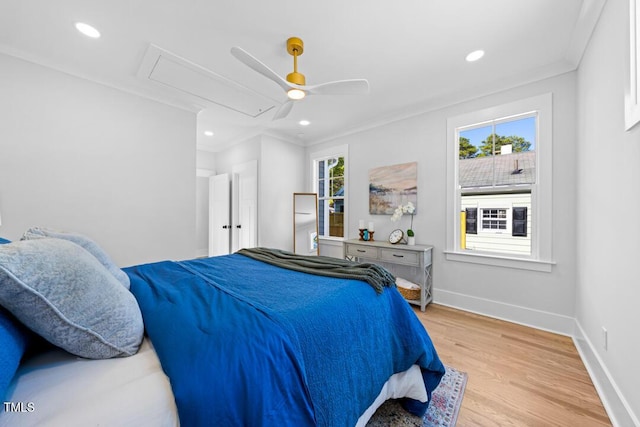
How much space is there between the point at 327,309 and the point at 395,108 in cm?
312

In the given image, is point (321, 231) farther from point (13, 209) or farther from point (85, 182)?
point (13, 209)

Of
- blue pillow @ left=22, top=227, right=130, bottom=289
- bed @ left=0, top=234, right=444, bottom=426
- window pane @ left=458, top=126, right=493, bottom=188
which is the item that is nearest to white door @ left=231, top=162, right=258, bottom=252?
bed @ left=0, top=234, right=444, bottom=426

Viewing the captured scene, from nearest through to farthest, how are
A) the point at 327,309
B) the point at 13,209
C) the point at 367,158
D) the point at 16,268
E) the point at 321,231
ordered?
the point at 16,268
the point at 327,309
the point at 13,209
the point at 367,158
the point at 321,231

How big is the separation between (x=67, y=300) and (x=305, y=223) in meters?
3.93

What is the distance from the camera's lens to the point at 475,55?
2.29 m

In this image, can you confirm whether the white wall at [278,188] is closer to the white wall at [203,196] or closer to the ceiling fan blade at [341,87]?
the white wall at [203,196]

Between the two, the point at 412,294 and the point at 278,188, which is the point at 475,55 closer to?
the point at 412,294

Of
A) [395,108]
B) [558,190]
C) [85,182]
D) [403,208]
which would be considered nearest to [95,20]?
[85,182]

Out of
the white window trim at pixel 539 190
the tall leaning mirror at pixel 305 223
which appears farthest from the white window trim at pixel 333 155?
the white window trim at pixel 539 190

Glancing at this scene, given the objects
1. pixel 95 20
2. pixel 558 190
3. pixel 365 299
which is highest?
pixel 95 20

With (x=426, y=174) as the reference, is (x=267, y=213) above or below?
below

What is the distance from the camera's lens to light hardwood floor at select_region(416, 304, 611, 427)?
1.50 m

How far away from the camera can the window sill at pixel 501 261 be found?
99.9 inches

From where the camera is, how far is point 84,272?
81 centimetres
